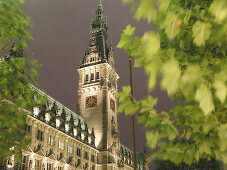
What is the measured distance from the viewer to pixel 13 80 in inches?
376

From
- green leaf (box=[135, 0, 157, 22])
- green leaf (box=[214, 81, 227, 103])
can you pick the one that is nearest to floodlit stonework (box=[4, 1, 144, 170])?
green leaf (box=[135, 0, 157, 22])

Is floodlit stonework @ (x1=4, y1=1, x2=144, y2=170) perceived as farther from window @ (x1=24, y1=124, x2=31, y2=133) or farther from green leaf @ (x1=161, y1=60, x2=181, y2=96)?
green leaf @ (x1=161, y1=60, x2=181, y2=96)

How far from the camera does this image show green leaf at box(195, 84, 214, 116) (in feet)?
8.61

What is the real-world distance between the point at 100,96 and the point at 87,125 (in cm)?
818

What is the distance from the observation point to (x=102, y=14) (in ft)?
278

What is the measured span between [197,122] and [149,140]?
0.81m

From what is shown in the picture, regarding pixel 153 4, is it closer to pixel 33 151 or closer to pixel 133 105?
pixel 133 105

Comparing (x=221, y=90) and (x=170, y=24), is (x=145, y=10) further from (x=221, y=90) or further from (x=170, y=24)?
(x=221, y=90)

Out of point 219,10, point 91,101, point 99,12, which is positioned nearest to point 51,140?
point 91,101

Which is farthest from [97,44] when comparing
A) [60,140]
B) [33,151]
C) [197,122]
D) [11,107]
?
[197,122]

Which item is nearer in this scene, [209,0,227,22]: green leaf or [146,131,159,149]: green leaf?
[209,0,227,22]: green leaf

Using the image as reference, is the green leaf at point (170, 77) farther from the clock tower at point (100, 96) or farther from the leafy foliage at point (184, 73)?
the clock tower at point (100, 96)

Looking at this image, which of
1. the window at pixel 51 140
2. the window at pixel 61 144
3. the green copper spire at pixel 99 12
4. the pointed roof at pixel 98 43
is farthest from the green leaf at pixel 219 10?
the green copper spire at pixel 99 12

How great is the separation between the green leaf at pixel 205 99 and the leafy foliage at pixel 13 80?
7.12 meters
